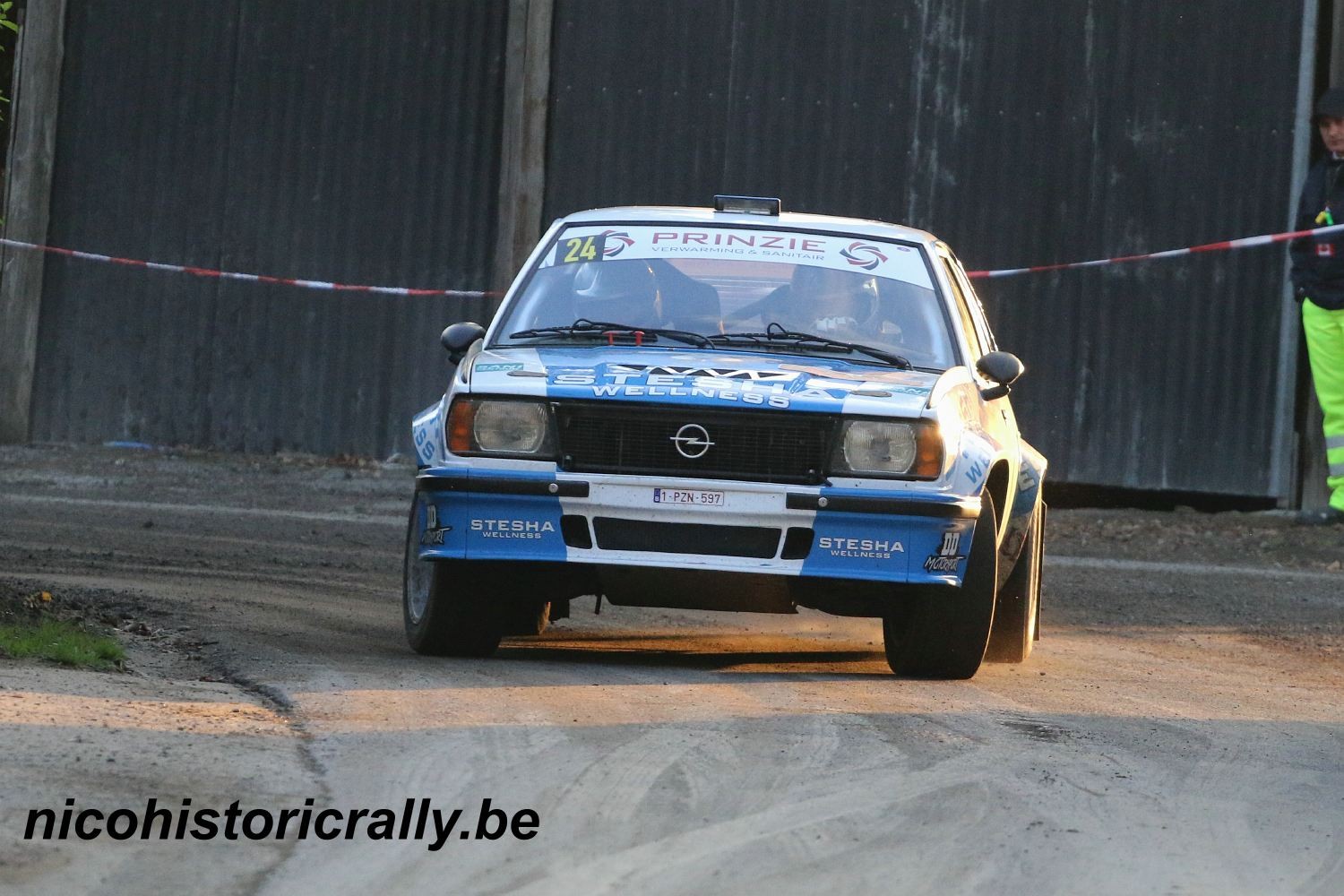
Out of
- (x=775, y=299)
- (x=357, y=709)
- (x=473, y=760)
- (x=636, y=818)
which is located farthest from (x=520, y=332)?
(x=636, y=818)

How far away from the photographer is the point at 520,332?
745cm

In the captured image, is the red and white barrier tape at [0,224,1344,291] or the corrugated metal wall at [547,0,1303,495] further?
the corrugated metal wall at [547,0,1303,495]

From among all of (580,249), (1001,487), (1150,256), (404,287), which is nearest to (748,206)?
(580,249)

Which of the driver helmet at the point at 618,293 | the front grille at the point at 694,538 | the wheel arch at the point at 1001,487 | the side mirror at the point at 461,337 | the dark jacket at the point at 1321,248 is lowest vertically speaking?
the front grille at the point at 694,538

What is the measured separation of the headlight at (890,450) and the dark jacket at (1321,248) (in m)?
7.16

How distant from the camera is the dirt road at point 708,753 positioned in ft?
13.5

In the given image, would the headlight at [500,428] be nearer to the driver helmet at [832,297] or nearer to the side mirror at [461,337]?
the side mirror at [461,337]

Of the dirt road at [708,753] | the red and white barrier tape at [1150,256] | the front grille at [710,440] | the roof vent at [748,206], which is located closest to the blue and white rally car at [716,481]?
the front grille at [710,440]

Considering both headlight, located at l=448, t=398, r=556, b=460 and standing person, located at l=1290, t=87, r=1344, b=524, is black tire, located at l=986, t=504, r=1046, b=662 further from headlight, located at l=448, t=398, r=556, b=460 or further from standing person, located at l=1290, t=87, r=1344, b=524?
standing person, located at l=1290, t=87, r=1344, b=524

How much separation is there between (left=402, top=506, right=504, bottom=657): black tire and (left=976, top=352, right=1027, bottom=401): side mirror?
188 centimetres

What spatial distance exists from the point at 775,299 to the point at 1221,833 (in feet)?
11.0

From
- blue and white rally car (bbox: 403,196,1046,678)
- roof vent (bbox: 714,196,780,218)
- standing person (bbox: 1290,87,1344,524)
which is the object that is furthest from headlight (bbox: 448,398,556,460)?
standing person (bbox: 1290,87,1344,524)

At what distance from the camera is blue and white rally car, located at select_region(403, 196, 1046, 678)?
655 cm

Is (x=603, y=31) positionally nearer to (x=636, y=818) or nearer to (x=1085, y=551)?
(x=1085, y=551)
